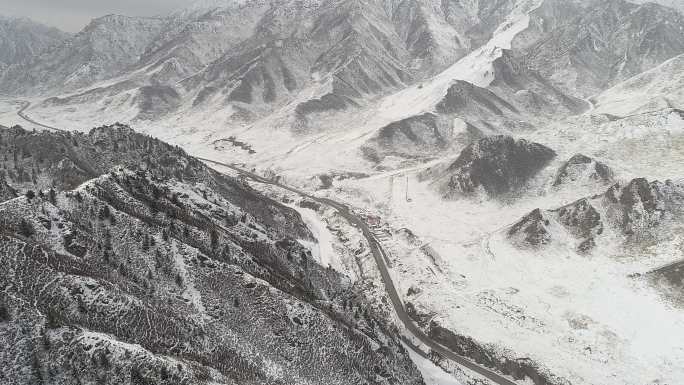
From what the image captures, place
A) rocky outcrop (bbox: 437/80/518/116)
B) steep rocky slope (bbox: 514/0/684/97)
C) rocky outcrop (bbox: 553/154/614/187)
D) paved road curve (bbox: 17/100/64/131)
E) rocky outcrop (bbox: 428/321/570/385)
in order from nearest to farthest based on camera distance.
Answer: rocky outcrop (bbox: 428/321/570/385)
rocky outcrop (bbox: 553/154/614/187)
rocky outcrop (bbox: 437/80/518/116)
paved road curve (bbox: 17/100/64/131)
steep rocky slope (bbox: 514/0/684/97)

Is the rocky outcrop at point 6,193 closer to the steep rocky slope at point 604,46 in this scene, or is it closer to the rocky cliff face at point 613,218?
the rocky cliff face at point 613,218

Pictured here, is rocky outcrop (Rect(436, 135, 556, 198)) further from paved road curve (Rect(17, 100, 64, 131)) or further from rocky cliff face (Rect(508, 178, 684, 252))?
paved road curve (Rect(17, 100, 64, 131))

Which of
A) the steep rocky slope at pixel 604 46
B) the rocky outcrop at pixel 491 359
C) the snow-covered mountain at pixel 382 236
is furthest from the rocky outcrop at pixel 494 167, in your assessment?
the steep rocky slope at pixel 604 46

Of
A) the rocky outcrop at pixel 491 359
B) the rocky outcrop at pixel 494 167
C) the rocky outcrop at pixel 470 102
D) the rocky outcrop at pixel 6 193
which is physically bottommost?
the rocky outcrop at pixel 491 359

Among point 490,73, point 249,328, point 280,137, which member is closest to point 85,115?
point 280,137

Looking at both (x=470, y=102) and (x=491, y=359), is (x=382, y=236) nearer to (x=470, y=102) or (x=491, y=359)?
(x=491, y=359)

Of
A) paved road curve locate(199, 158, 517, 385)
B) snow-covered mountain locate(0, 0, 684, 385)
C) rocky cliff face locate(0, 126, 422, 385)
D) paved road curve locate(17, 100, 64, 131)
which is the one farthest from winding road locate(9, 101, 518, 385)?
paved road curve locate(17, 100, 64, 131)

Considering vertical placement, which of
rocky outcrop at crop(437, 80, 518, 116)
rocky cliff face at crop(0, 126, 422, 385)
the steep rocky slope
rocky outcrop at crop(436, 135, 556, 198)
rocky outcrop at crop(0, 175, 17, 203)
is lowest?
rocky cliff face at crop(0, 126, 422, 385)

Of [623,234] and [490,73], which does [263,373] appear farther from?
[490,73]
